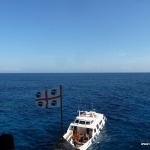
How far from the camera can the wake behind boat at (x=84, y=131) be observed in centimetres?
4625

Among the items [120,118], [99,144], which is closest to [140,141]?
[99,144]

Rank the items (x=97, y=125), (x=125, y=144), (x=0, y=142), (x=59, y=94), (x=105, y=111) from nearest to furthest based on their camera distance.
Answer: (x=0, y=142) < (x=59, y=94) < (x=125, y=144) < (x=97, y=125) < (x=105, y=111)

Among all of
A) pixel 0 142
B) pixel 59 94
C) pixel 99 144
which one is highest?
pixel 59 94

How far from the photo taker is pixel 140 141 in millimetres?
48625

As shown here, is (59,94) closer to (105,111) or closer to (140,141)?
(140,141)

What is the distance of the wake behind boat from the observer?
152ft

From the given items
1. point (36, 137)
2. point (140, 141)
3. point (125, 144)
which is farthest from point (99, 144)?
point (36, 137)

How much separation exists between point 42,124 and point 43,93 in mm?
42490

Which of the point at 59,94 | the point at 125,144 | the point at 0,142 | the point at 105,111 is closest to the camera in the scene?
the point at 0,142

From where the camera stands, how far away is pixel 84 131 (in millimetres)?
51875

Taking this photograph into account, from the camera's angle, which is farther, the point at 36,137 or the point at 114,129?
the point at 114,129

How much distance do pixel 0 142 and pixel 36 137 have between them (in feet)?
123

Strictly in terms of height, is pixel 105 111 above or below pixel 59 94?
below

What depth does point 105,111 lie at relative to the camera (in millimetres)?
76875
